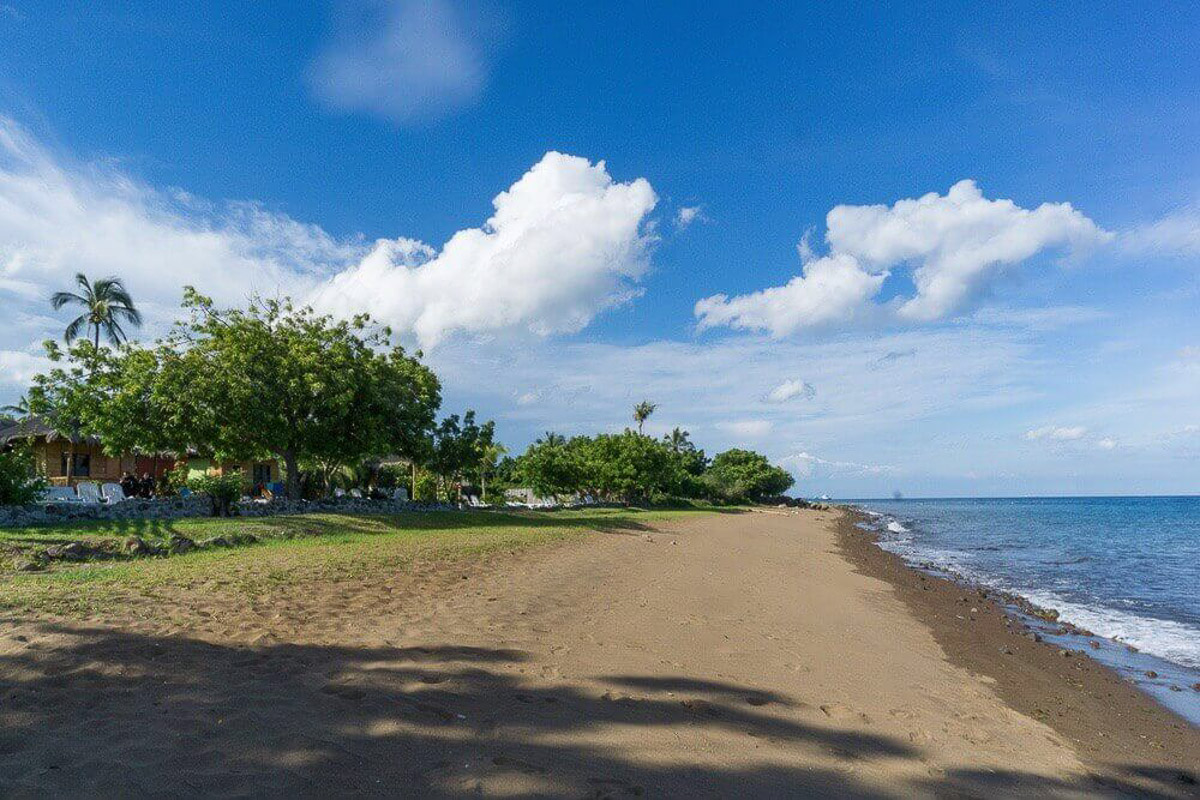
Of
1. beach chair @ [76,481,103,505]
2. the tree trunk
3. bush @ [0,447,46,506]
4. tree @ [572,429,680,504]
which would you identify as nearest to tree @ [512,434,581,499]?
tree @ [572,429,680,504]

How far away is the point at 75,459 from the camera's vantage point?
33781 mm

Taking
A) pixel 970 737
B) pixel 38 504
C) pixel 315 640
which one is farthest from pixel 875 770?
pixel 38 504

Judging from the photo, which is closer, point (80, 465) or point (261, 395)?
point (261, 395)

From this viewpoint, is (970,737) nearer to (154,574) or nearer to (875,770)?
(875,770)

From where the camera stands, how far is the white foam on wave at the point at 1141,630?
Answer: 10.9 metres

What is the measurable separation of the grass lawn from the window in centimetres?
2216

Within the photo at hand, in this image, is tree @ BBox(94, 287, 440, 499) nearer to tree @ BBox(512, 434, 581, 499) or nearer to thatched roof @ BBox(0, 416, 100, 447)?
thatched roof @ BBox(0, 416, 100, 447)

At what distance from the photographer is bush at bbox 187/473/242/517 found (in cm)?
1881

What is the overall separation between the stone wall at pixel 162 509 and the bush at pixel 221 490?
0.99 ft

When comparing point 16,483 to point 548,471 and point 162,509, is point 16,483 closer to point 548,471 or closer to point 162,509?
point 162,509

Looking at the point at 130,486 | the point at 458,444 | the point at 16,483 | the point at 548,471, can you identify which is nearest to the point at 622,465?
the point at 548,471

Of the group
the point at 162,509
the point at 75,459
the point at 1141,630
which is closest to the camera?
the point at 1141,630

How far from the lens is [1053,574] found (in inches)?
869

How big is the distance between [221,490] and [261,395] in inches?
154
